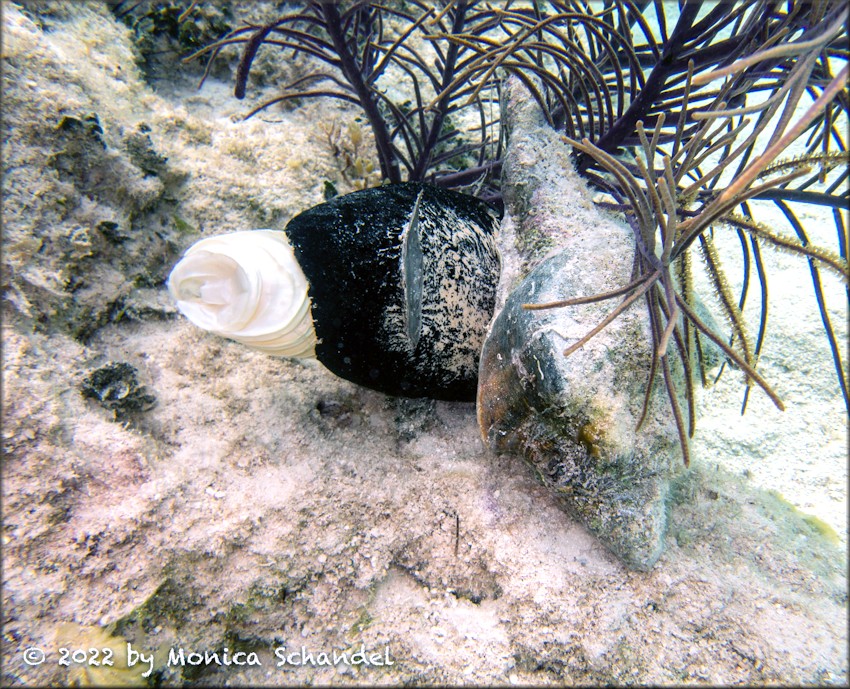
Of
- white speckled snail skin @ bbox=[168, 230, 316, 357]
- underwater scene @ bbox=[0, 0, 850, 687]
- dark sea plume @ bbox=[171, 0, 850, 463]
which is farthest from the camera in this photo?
white speckled snail skin @ bbox=[168, 230, 316, 357]

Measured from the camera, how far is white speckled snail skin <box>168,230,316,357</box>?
1.74 metres

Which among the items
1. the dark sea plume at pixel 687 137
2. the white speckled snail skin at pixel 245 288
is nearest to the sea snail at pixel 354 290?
the white speckled snail skin at pixel 245 288

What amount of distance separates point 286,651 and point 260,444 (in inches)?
34.5

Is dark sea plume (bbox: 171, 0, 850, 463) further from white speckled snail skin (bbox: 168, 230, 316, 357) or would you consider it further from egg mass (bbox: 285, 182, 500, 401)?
white speckled snail skin (bbox: 168, 230, 316, 357)

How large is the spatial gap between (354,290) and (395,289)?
0.19 metres

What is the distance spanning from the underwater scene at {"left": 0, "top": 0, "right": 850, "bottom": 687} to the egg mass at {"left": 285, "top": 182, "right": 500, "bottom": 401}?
0.01m

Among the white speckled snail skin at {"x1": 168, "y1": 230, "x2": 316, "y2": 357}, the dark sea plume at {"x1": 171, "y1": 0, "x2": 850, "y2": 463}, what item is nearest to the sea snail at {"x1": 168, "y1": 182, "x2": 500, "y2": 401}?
the white speckled snail skin at {"x1": 168, "y1": 230, "x2": 316, "y2": 357}

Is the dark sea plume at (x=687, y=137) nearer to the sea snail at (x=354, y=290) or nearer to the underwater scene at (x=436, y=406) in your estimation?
the underwater scene at (x=436, y=406)

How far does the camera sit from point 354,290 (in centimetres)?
183

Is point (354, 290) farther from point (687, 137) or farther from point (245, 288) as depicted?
point (687, 137)

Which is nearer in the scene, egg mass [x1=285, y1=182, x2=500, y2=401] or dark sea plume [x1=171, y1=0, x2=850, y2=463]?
dark sea plume [x1=171, y1=0, x2=850, y2=463]

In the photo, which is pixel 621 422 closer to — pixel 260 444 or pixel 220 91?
pixel 260 444

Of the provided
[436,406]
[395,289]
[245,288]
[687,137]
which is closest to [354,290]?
[395,289]

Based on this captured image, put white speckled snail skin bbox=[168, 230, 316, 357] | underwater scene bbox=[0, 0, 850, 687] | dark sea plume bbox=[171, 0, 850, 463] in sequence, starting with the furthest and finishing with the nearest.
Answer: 1. white speckled snail skin bbox=[168, 230, 316, 357]
2. underwater scene bbox=[0, 0, 850, 687]
3. dark sea plume bbox=[171, 0, 850, 463]
